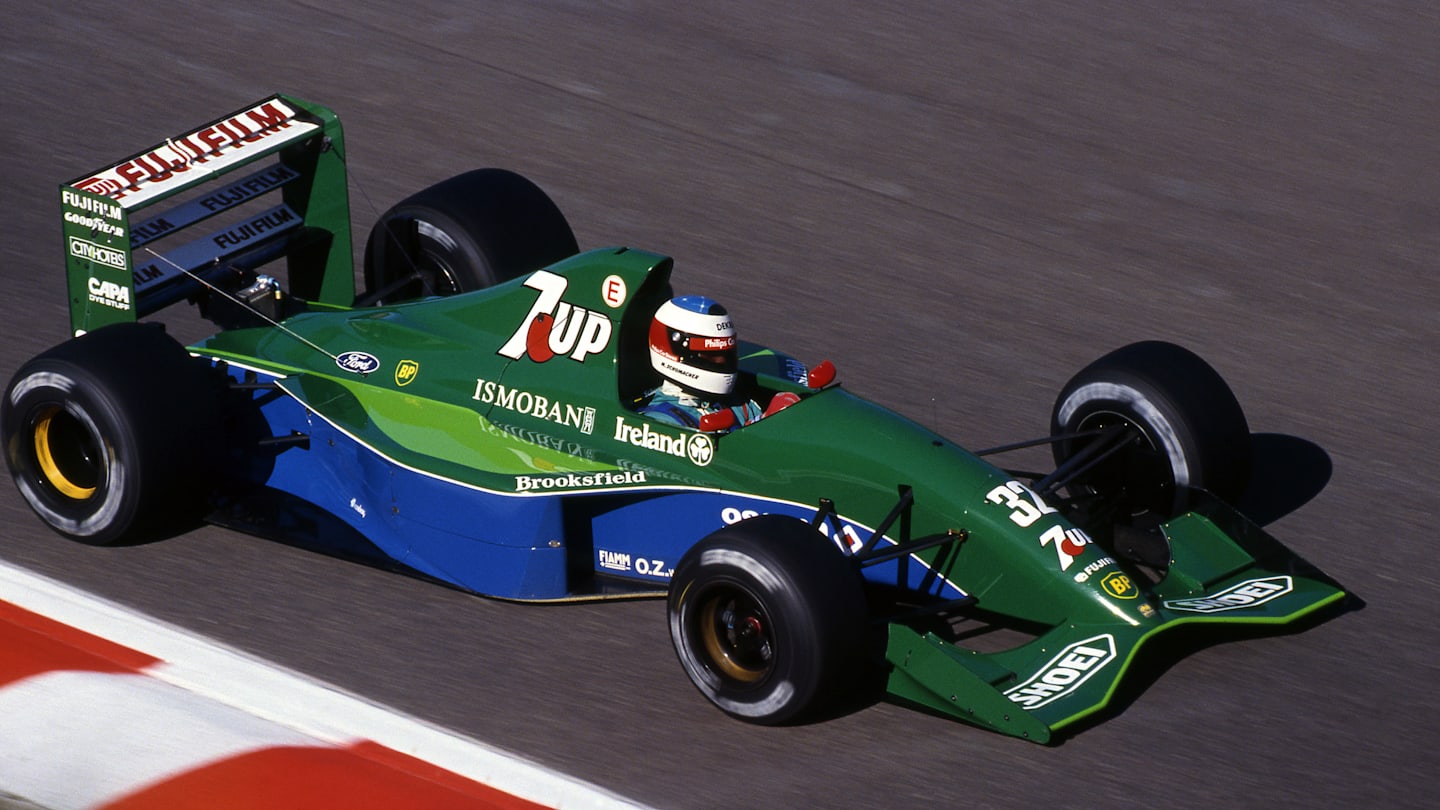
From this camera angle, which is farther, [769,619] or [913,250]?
[913,250]

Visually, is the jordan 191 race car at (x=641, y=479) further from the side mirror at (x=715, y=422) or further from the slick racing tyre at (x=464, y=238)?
the slick racing tyre at (x=464, y=238)

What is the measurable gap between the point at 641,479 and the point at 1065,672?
178 cm

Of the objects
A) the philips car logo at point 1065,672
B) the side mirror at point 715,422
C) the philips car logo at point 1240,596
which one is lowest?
the philips car logo at point 1065,672

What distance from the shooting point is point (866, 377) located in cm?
964

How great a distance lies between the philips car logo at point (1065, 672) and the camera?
20.6 feet

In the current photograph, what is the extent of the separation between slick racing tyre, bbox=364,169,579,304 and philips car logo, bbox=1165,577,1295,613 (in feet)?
12.0

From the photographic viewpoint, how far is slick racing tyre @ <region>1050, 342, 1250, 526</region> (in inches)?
296

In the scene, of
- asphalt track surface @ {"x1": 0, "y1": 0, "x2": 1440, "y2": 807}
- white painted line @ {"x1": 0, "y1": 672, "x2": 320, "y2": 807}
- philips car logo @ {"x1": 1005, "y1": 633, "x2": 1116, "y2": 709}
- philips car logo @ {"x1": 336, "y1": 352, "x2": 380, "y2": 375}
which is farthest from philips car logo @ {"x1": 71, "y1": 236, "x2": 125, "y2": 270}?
philips car logo @ {"x1": 1005, "y1": 633, "x2": 1116, "y2": 709}

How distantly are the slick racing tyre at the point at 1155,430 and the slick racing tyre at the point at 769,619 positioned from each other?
1.79m

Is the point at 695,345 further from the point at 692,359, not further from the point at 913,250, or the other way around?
the point at 913,250

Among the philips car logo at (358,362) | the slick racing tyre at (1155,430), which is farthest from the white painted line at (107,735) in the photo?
the slick racing tyre at (1155,430)

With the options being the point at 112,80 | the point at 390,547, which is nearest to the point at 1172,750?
the point at 390,547

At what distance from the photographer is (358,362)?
775 cm

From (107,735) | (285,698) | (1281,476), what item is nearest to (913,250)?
(1281,476)
